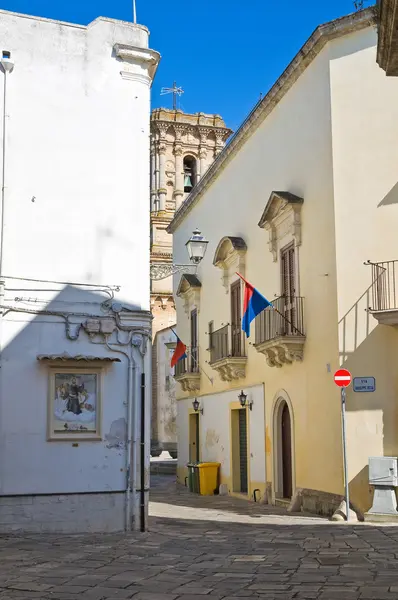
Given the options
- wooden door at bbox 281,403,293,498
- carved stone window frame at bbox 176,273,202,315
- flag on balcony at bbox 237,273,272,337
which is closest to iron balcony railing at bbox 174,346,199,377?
carved stone window frame at bbox 176,273,202,315

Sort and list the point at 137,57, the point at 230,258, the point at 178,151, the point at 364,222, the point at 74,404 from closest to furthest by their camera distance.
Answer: the point at 74,404 < the point at 137,57 < the point at 364,222 < the point at 230,258 < the point at 178,151

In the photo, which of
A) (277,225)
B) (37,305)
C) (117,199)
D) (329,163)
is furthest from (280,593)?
(277,225)

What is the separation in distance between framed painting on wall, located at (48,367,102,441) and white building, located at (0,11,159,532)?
0.05 feet

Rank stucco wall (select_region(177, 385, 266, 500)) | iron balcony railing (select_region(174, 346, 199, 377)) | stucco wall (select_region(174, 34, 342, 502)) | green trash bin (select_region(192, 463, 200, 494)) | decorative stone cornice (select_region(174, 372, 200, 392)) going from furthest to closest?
iron balcony railing (select_region(174, 346, 199, 377)), decorative stone cornice (select_region(174, 372, 200, 392)), green trash bin (select_region(192, 463, 200, 494)), stucco wall (select_region(177, 385, 266, 500)), stucco wall (select_region(174, 34, 342, 502))

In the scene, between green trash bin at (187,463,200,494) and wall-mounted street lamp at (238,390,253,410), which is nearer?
wall-mounted street lamp at (238,390,253,410)

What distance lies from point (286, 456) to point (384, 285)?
15.8ft

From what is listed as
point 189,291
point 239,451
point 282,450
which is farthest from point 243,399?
point 189,291

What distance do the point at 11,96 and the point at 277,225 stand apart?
717 centimetres

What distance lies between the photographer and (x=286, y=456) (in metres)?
16.9

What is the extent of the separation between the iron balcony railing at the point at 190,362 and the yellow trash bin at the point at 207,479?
3561 millimetres

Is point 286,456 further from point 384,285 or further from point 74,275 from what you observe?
point 74,275

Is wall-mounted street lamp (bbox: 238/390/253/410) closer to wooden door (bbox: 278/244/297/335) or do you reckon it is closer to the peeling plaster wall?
wooden door (bbox: 278/244/297/335)

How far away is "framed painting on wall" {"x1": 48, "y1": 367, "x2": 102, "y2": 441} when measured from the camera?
11.4 meters

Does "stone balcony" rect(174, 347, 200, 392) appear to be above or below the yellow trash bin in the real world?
above
